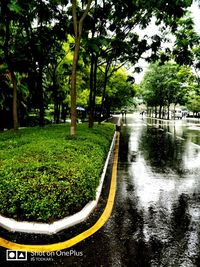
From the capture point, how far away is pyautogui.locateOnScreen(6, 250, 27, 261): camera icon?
4.03 m

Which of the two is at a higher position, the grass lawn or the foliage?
the foliage

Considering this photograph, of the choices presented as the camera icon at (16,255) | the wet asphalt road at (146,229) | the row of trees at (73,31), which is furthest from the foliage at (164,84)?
the camera icon at (16,255)

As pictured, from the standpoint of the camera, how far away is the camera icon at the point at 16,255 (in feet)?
13.2

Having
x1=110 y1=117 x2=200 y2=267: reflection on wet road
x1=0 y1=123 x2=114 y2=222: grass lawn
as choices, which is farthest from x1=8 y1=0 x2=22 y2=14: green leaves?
x1=110 y1=117 x2=200 y2=267: reflection on wet road

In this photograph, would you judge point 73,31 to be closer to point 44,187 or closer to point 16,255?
point 44,187

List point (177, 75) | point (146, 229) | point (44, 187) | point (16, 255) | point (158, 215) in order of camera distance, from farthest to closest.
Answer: point (177, 75)
point (158, 215)
point (44, 187)
point (146, 229)
point (16, 255)

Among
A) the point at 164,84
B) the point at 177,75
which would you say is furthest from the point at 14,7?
the point at 164,84

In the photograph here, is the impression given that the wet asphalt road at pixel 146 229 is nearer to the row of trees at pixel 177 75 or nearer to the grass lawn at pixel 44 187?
the grass lawn at pixel 44 187

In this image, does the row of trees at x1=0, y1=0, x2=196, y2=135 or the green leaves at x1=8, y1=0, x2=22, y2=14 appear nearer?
the green leaves at x1=8, y1=0, x2=22, y2=14

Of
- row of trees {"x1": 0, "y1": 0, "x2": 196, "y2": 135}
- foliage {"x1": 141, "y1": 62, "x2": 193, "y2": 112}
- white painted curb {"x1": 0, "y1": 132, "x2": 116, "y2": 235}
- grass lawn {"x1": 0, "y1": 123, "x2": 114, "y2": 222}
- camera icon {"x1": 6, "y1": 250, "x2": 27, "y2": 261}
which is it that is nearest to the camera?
camera icon {"x1": 6, "y1": 250, "x2": 27, "y2": 261}

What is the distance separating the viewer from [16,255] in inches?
162

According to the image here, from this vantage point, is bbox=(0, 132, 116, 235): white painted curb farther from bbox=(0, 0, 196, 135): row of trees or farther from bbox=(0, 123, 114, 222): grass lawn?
bbox=(0, 0, 196, 135): row of trees

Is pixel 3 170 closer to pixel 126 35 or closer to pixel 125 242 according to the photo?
pixel 125 242

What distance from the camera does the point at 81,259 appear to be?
4.04 m
